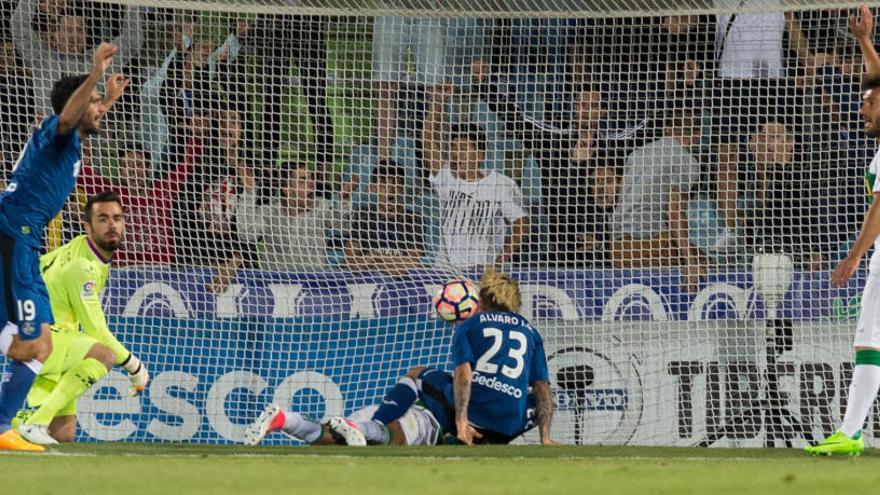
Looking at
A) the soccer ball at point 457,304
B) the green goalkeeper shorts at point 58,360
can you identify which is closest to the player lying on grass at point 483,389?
the soccer ball at point 457,304

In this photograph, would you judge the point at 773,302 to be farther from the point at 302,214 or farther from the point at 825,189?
the point at 302,214

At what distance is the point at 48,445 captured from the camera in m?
9.39

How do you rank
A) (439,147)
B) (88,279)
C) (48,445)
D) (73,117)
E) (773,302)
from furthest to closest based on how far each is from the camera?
(439,147), (773,302), (88,279), (48,445), (73,117)

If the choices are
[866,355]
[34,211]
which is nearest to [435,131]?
[34,211]

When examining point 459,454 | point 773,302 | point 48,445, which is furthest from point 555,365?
point 48,445

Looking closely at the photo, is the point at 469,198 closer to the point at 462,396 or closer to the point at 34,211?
the point at 462,396

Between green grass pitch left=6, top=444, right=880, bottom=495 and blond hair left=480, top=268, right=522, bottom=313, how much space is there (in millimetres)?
1865

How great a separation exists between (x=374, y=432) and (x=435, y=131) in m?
2.92

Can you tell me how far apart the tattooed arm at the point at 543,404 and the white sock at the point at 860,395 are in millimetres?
2805

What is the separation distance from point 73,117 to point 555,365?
16.0 ft

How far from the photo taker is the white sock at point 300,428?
10.4m

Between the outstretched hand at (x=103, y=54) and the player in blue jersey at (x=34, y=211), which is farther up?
the outstretched hand at (x=103, y=54)

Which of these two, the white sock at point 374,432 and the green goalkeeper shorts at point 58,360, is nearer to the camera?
the white sock at point 374,432

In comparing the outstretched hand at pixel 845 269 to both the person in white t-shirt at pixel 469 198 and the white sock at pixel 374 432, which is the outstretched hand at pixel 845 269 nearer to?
the white sock at pixel 374 432
